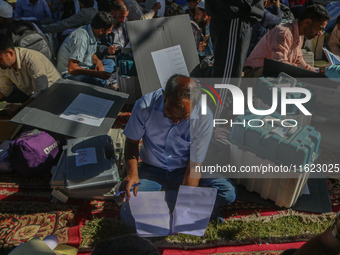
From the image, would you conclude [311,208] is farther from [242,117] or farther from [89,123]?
[89,123]

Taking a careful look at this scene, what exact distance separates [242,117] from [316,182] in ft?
3.03

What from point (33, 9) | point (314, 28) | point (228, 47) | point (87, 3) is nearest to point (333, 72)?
point (314, 28)

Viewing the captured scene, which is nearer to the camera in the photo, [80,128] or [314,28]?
[80,128]

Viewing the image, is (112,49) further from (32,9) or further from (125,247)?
(125,247)

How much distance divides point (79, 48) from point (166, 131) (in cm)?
183

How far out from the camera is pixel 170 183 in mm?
2258

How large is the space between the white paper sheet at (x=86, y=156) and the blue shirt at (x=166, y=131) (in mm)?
317

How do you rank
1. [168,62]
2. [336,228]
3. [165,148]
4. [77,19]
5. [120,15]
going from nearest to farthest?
[336,228] → [165,148] → [168,62] → [120,15] → [77,19]

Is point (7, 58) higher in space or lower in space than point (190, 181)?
higher

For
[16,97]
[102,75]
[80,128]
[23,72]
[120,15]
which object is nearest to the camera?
[80,128]

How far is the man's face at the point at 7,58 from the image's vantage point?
2721mm

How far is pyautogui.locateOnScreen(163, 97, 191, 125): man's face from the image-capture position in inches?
71.1

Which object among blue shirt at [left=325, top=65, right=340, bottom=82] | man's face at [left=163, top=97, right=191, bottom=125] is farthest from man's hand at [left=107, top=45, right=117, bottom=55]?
blue shirt at [left=325, top=65, right=340, bottom=82]

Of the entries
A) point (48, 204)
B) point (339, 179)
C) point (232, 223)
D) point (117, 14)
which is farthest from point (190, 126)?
point (117, 14)
